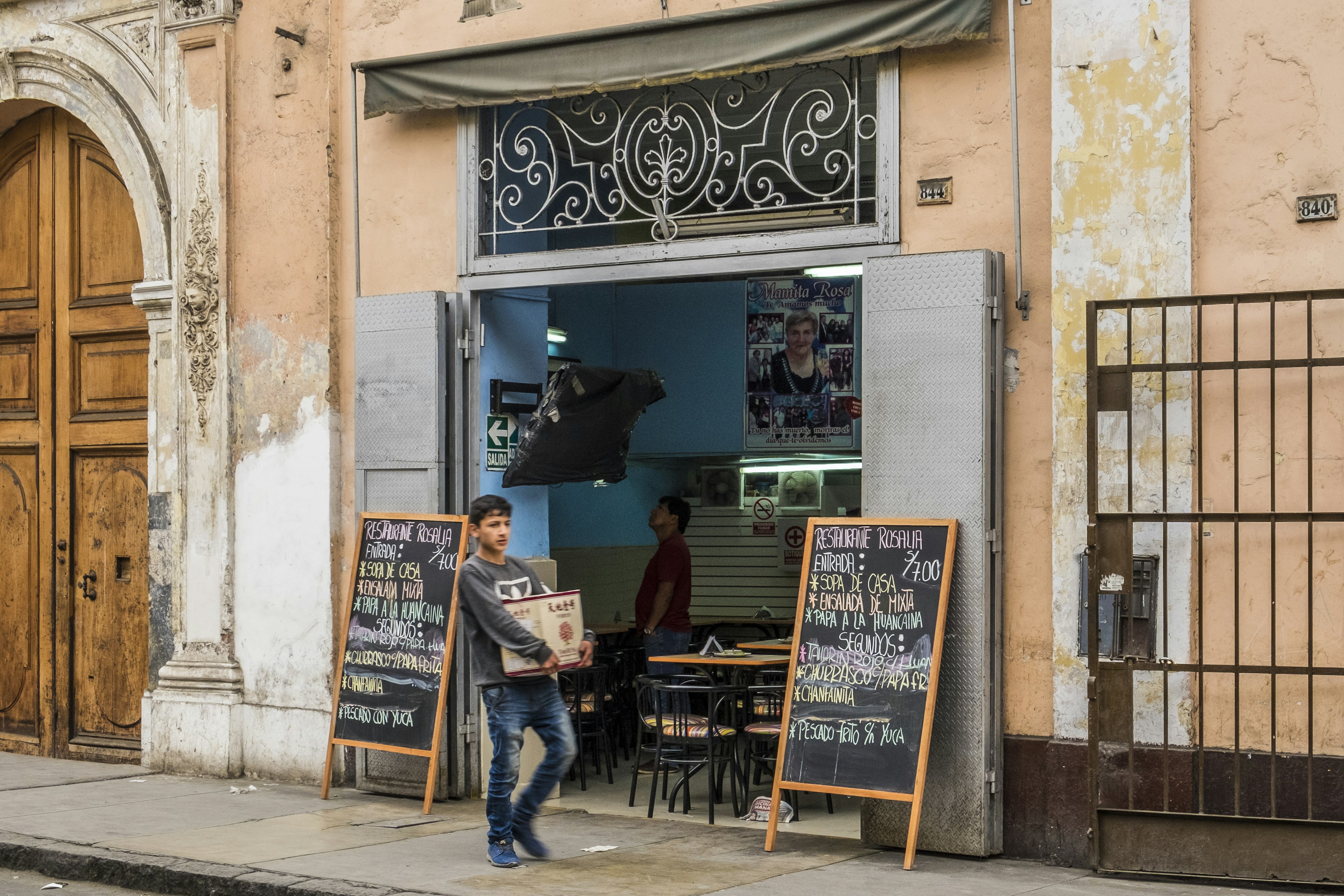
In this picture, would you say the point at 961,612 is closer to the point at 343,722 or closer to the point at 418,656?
the point at 418,656

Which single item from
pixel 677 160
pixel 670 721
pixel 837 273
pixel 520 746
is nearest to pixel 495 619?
pixel 520 746

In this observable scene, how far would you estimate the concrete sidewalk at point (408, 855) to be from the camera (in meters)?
6.71

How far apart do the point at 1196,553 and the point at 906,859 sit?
6.56ft

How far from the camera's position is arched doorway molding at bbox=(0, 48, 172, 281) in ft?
34.1

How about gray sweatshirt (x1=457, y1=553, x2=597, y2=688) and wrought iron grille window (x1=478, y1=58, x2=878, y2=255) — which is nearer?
gray sweatshirt (x1=457, y1=553, x2=597, y2=688)

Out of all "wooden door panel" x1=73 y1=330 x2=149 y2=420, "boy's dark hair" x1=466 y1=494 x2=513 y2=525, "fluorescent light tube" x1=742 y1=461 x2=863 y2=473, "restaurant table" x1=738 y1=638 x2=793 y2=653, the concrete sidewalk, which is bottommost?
the concrete sidewalk

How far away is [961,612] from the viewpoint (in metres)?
7.35

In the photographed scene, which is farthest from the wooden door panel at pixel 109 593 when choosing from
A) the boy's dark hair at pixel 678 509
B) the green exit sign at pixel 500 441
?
the boy's dark hair at pixel 678 509

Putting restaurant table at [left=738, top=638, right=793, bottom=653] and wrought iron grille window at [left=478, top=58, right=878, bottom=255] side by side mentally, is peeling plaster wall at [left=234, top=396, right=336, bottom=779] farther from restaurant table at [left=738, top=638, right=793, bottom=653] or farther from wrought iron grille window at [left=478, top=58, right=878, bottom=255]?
restaurant table at [left=738, top=638, right=793, bottom=653]

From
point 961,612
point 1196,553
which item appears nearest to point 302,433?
point 961,612

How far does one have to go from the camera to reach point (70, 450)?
11008 millimetres

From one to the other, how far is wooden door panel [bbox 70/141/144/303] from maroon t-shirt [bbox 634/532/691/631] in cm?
431

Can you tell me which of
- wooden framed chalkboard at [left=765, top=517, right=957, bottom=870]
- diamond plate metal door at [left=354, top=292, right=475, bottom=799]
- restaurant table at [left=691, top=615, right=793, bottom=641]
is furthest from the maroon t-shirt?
wooden framed chalkboard at [left=765, top=517, right=957, bottom=870]

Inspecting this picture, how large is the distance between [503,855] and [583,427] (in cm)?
357
